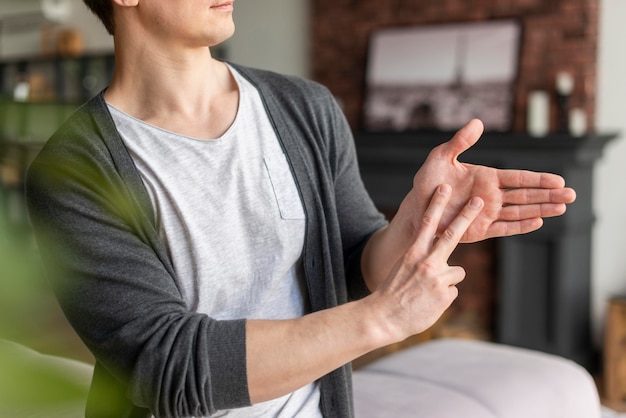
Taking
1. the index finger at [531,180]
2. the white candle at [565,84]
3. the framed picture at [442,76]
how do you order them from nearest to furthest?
the index finger at [531,180], the white candle at [565,84], the framed picture at [442,76]

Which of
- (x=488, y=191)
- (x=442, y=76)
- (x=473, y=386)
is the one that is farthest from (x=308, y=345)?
(x=442, y=76)

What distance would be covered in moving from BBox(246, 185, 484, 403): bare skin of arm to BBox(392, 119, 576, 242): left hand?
14cm

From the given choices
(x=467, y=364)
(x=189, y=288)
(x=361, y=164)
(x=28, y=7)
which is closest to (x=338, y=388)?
(x=189, y=288)

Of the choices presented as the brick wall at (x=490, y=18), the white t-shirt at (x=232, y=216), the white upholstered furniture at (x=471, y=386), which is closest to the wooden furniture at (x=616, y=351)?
the brick wall at (x=490, y=18)

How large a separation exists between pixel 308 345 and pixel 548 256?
3271 mm

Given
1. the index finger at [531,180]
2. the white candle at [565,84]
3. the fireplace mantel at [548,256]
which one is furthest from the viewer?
the white candle at [565,84]

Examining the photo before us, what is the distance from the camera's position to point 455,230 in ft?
3.05

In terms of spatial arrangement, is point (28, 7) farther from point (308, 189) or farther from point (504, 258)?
point (308, 189)

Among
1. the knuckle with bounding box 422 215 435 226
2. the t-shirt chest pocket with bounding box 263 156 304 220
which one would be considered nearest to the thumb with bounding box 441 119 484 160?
the knuckle with bounding box 422 215 435 226

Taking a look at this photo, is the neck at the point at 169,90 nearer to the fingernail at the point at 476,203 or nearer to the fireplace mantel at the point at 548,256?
the fingernail at the point at 476,203

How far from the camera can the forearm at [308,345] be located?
0.88 metres

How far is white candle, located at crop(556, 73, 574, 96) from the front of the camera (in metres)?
3.87

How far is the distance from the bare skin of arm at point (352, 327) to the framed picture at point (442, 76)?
11.1 feet

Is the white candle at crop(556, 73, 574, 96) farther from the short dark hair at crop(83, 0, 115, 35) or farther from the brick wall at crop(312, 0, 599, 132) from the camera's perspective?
the short dark hair at crop(83, 0, 115, 35)
